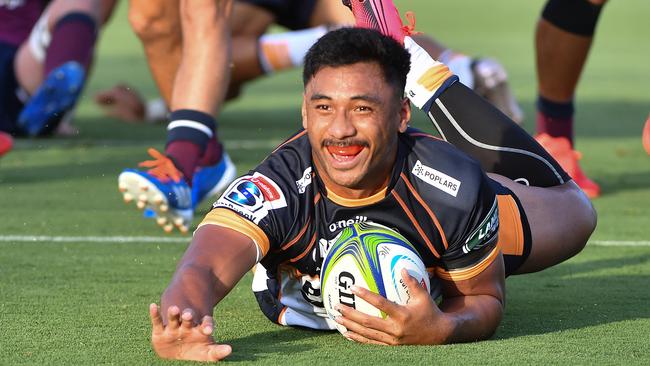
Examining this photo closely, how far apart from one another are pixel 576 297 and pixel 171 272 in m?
1.66

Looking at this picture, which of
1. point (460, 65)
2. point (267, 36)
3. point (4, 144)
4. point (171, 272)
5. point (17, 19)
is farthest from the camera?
point (267, 36)

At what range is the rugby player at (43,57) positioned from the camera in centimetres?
775

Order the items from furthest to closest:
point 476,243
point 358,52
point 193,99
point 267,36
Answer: point 267,36
point 193,99
point 476,243
point 358,52

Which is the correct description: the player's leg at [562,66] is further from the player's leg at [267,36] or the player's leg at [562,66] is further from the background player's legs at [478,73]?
the player's leg at [267,36]

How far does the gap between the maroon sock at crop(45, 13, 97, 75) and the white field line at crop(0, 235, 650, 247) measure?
2.28m

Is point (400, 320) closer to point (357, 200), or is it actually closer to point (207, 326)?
point (357, 200)

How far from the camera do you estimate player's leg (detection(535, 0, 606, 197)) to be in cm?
715

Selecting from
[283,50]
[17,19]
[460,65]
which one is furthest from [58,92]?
[460,65]

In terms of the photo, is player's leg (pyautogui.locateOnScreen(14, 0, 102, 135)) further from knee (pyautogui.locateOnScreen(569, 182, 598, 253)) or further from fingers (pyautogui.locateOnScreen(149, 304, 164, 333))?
fingers (pyautogui.locateOnScreen(149, 304, 164, 333))

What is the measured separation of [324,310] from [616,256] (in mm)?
2077

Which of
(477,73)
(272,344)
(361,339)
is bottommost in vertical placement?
(477,73)

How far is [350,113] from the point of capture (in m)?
3.84

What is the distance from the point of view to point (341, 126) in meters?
3.79

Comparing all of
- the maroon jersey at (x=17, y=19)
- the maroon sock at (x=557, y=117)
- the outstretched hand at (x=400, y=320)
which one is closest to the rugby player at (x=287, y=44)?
the maroon jersey at (x=17, y=19)
